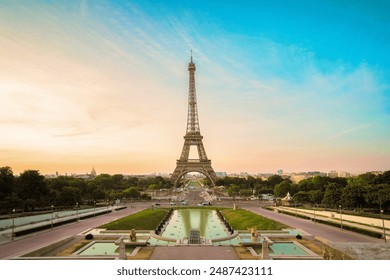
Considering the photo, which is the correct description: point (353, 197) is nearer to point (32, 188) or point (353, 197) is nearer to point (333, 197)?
point (333, 197)

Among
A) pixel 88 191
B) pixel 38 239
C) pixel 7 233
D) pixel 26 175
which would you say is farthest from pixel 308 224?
pixel 88 191

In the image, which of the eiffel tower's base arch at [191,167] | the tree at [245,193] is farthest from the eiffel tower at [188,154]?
the tree at [245,193]

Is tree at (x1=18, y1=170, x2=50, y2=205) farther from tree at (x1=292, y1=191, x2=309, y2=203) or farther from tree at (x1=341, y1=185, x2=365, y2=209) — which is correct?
tree at (x1=341, y1=185, x2=365, y2=209)

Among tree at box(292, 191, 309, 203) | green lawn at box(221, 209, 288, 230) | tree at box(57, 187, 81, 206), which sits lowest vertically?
green lawn at box(221, 209, 288, 230)

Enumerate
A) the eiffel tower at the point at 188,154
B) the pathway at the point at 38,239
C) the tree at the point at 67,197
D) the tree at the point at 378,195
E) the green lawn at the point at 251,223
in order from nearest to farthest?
the pathway at the point at 38,239 < the green lawn at the point at 251,223 < the tree at the point at 378,195 < the tree at the point at 67,197 < the eiffel tower at the point at 188,154

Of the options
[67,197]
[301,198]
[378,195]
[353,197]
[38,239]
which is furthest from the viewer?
[301,198]

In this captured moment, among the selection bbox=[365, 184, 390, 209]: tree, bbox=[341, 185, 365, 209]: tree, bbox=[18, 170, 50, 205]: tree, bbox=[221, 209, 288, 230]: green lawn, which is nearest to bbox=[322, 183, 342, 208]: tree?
bbox=[341, 185, 365, 209]: tree

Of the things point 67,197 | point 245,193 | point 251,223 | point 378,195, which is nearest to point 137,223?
point 251,223

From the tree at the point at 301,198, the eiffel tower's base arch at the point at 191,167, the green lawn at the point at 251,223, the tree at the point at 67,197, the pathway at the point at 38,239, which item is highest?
the eiffel tower's base arch at the point at 191,167

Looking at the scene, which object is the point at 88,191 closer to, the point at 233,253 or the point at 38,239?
the point at 38,239

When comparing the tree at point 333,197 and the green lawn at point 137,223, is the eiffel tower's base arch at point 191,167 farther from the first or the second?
the green lawn at point 137,223
